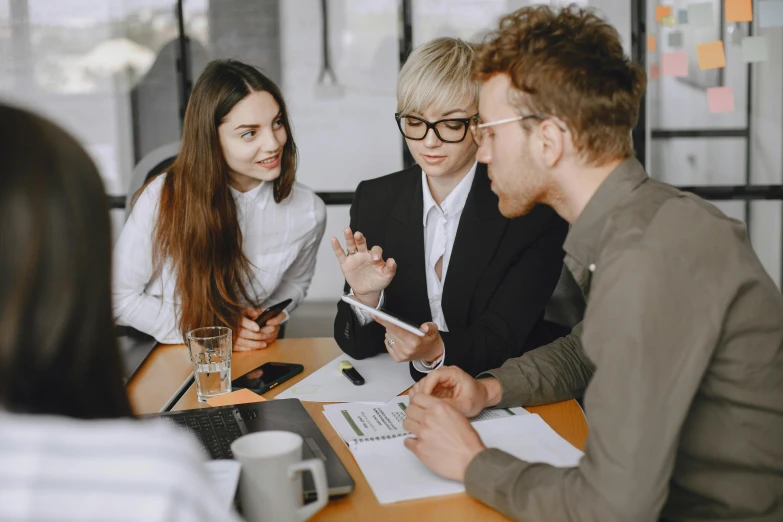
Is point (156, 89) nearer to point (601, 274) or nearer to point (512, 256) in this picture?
point (512, 256)

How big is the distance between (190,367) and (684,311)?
120cm

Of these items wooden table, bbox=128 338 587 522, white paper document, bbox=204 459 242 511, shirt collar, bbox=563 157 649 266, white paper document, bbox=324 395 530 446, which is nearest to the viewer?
white paper document, bbox=204 459 242 511

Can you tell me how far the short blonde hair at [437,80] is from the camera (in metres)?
1.90

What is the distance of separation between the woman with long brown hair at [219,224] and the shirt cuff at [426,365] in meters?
0.47

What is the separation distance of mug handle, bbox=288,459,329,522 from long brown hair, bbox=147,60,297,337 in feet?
3.39

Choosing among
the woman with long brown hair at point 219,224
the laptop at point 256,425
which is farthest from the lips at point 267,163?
the laptop at point 256,425

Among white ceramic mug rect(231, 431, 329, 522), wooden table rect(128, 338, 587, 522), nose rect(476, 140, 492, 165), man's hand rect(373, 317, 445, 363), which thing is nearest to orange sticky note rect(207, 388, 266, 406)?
wooden table rect(128, 338, 587, 522)

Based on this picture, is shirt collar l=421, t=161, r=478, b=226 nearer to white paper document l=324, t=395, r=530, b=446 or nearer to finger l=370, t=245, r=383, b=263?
finger l=370, t=245, r=383, b=263

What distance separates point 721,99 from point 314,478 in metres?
3.62

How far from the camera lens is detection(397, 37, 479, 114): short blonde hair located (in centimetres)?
190

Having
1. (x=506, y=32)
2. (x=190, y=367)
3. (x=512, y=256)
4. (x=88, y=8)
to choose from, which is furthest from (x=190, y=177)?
(x=88, y=8)

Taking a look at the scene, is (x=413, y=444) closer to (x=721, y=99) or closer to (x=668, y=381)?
(x=668, y=381)

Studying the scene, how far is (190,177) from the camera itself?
2215 millimetres

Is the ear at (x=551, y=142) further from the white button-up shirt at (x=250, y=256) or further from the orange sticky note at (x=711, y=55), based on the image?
the orange sticky note at (x=711, y=55)
